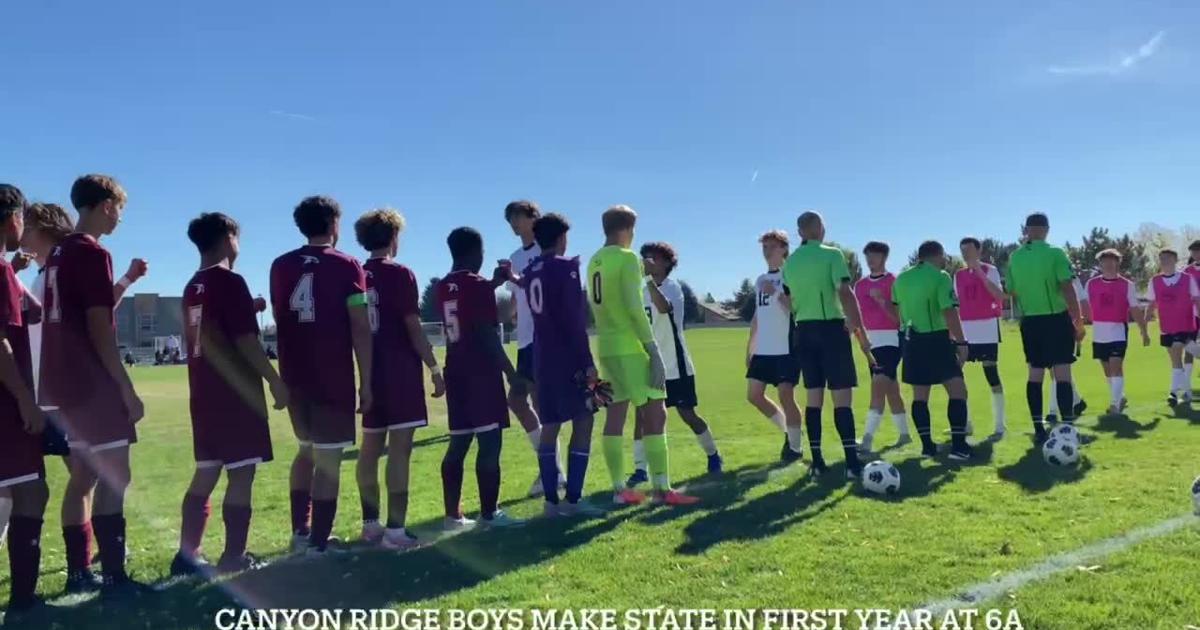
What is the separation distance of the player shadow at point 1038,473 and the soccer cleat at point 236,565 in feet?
18.1

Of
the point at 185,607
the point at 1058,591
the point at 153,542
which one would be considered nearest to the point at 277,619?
the point at 185,607

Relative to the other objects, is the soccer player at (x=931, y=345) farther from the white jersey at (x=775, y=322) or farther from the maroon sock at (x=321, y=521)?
the maroon sock at (x=321, y=521)

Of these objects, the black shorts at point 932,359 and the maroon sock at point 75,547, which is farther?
the black shorts at point 932,359

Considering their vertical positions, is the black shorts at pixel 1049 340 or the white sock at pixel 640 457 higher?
the black shorts at pixel 1049 340

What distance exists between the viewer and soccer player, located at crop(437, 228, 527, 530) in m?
6.00

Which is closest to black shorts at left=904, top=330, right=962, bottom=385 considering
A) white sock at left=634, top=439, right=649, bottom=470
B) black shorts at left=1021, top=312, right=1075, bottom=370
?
black shorts at left=1021, top=312, right=1075, bottom=370

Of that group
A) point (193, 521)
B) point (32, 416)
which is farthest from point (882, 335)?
point (32, 416)

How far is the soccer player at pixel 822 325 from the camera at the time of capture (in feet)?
23.6

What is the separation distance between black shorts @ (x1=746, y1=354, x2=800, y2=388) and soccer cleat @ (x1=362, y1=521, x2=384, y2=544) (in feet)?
13.5

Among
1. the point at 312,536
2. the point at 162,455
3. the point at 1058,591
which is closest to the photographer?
the point at 1058,591

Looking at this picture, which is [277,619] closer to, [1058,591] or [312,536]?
[312,536]

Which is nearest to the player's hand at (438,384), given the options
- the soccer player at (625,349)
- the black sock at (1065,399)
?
the soccer player at (625,349)

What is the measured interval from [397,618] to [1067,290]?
7.78 m

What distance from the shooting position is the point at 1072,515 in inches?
224
